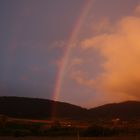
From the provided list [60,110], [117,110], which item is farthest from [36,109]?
[117,110]

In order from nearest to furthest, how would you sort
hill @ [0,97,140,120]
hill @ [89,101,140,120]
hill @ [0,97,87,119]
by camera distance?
hill @ [0,97,87,119] → hill @ [0,97,140,120] → hill @ [89,101,140,120]

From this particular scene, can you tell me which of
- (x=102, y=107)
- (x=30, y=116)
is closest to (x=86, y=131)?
(x=30, y=116)

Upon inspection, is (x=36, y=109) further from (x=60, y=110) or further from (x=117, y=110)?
(x=117, y=110)

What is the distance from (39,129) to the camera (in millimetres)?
62375

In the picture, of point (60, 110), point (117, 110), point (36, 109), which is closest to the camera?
point (36, 109)

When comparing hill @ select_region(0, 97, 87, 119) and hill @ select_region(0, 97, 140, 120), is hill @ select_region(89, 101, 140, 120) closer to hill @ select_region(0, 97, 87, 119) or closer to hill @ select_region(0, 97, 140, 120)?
hill @ select_region(0, 97, 140, 120)

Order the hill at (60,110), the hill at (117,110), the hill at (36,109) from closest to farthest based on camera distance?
the hill at (36,109) < the hill at (60,110) < the hill at (117,110)

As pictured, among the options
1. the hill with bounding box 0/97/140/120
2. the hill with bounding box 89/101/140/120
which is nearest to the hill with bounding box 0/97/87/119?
the hill with bounding box 0/97/140/120

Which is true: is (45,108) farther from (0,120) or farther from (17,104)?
(0,120)

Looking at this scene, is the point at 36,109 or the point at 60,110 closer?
the point at 36,109

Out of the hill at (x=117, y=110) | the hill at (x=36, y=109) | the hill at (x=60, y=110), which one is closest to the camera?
the hill at (x=36, y=109)

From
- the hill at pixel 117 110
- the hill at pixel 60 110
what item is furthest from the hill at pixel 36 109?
the hill at pixel 117 110

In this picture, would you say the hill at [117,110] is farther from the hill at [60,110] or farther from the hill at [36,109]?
the hill at [36,109]

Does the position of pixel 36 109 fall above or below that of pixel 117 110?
below
